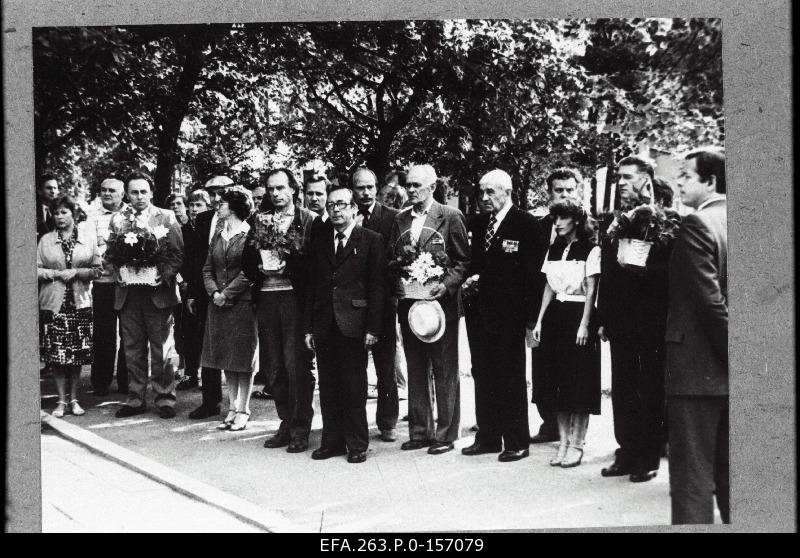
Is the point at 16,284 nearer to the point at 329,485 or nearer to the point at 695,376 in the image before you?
the point at 329,485

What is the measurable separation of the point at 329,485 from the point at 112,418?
4.97ft

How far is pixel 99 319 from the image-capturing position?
18.2 feet

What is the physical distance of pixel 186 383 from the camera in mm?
5852

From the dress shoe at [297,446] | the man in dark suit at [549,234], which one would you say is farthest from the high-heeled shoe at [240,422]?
the man in dark suit at [549,234]

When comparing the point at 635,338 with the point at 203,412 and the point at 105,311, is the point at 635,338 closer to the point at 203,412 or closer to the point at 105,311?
the point at 203,412

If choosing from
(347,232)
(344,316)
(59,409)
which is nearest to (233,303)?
(344,316)

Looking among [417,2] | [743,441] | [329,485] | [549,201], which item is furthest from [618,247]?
[329,485]

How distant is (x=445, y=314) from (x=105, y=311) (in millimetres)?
2250

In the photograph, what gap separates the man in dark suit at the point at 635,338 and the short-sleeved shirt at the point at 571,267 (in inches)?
3.0

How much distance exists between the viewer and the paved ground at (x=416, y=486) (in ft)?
16.2

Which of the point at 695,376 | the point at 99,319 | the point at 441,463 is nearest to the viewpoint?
the point at 695,376

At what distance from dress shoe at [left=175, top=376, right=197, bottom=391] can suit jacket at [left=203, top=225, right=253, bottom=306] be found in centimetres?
63

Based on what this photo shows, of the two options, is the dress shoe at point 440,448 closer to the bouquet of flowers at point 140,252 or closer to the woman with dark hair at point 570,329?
the woman with dark hair at point 570,329

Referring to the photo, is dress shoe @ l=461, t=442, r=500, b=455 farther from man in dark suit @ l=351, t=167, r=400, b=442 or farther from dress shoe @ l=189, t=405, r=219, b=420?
dress shoe @ l=189, t=405, r=219, b=420
